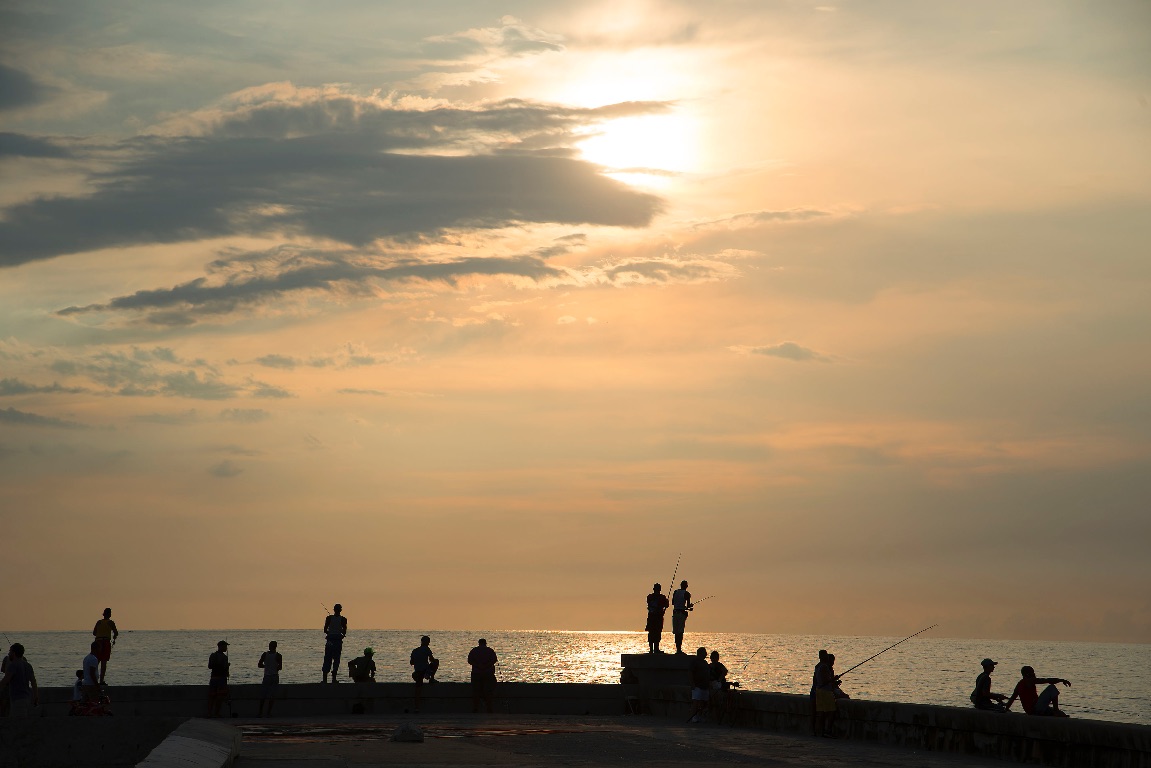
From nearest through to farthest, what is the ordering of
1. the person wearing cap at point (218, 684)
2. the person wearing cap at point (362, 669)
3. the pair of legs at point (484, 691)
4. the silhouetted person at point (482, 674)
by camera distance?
the person wearing cap at point (218, 684) < the silhouetted person at point (482, 674) < the pair of legs at point (484, 691) < the person wearing cap at point (362, 669)

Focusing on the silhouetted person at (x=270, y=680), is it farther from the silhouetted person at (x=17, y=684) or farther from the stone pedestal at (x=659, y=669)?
the stone pedestal at (x=659, y=669)

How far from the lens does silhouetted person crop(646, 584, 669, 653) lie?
Answer: 3042 cm

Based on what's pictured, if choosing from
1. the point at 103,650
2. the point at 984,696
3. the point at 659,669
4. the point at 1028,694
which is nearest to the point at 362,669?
the point at 103,650

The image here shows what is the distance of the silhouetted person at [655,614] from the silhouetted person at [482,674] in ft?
12.9

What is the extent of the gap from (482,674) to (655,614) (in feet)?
14.6

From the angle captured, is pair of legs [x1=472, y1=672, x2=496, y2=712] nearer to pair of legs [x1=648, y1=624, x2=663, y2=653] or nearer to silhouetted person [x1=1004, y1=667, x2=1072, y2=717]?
pair of legs [x1=648, y1=624, x2=663, y2=653]

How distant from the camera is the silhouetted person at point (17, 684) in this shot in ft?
67.7

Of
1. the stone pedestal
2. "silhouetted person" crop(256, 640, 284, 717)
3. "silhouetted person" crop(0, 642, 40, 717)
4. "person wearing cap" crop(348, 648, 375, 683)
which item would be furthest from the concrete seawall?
"silhouetted person" crop(0, 642, 40, 717)

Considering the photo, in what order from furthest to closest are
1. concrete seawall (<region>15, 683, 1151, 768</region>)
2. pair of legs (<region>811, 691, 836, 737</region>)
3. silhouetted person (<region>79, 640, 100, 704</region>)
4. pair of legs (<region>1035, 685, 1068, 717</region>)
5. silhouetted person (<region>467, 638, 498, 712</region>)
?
1. silhouetted person (<region>467, 638, 498, 712</region>)
2. silhouetted person (<region>79, 640, 100, 704</region>)
3. pair of legs (<region>811, 691, 836, 737</region>)
4. pair of legs (<region>1035, 685, 1068, 717</region>)
5. concrete seawall (<region>15, 683, 1151, 768</region>)

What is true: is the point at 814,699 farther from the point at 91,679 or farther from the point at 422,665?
the point at 91,679

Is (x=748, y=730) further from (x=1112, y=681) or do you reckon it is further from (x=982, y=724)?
(x=1112, y=681)

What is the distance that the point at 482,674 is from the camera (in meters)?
28.1

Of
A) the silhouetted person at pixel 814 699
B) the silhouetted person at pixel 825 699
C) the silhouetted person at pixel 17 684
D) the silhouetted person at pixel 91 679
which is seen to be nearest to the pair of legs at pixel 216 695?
the silhouetted person at pixel 91 679

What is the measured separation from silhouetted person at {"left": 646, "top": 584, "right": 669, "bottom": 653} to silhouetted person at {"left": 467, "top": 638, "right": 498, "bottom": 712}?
3933 mm
